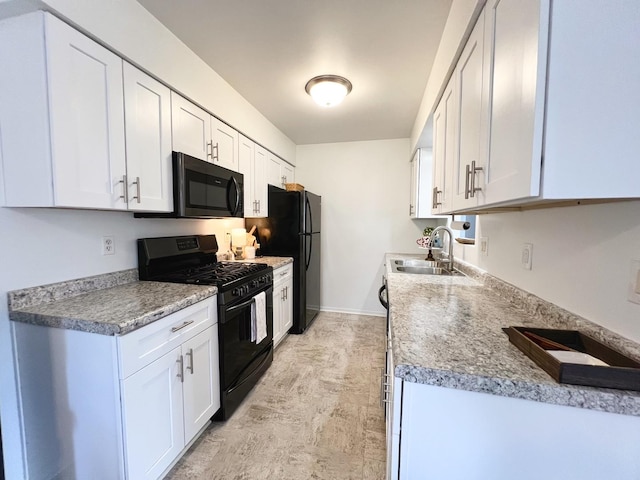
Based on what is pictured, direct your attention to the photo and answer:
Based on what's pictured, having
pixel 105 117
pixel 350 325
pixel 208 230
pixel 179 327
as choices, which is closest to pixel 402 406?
pixel 179 327

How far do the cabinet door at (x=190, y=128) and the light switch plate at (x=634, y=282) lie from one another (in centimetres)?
219

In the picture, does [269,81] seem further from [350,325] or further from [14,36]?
[350,325]

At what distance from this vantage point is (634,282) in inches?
29.8

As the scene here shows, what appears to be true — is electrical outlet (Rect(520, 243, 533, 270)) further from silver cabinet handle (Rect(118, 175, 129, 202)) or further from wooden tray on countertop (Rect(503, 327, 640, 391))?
silver cabinet handle (Rect(118, 175, 129, 202))

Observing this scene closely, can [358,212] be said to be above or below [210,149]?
below

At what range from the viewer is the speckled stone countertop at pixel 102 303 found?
1.12 metres

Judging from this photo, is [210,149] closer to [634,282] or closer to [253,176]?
[253,176]

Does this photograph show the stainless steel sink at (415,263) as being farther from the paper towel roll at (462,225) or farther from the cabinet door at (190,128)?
the cabinet door at (190,128)

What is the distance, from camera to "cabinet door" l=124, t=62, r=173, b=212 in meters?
1.47

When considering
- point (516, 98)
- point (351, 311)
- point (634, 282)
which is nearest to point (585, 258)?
point (634, 282)

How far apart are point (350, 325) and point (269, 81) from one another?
9.38 ft

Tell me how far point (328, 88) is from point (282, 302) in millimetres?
2063

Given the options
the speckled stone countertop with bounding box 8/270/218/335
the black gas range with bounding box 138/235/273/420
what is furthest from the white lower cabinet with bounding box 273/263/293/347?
the speckled stone countertop with bounding box 8/270/218/335

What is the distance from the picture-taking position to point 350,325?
3.54 m
